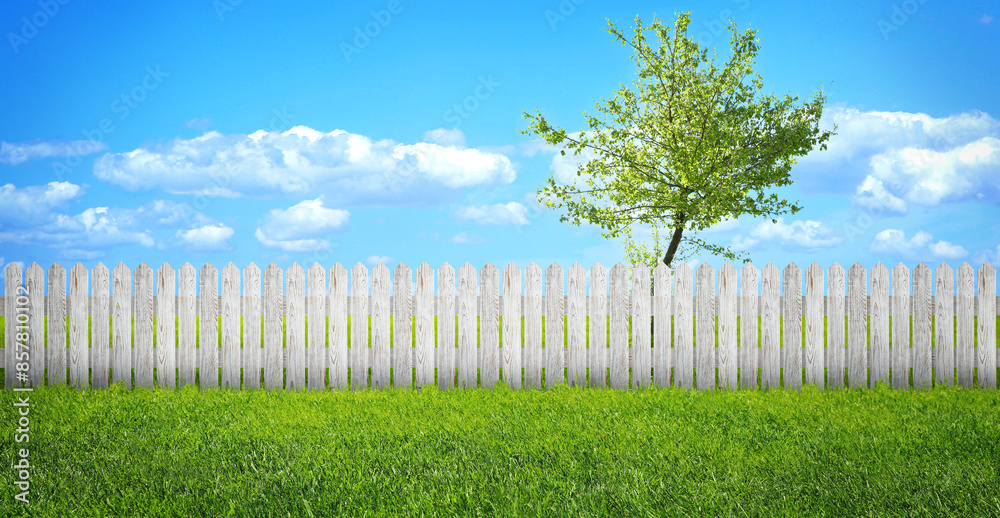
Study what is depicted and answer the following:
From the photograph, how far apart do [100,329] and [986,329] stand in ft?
39.2

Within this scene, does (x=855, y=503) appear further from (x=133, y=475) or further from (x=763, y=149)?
(x=763, y=149)

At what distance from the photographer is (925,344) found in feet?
28.1

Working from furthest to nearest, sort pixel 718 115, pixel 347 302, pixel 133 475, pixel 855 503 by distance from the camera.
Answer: pixel 718 115 < pixel 347 302 < pixel 133 475 < pixel 855 503

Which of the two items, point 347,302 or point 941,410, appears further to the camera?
point 347,302

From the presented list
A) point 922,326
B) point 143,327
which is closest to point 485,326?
point 143,327

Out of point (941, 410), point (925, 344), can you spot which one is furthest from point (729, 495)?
point (925, 344)

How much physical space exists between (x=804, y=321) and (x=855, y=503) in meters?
4.71

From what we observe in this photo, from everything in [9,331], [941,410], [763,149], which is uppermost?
[763,149]

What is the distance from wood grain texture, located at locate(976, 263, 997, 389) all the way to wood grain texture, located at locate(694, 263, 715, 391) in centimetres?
380

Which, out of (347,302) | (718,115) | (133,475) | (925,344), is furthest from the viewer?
(718,115)

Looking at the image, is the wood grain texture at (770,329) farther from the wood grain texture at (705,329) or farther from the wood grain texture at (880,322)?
the wood grain texture at (880,322)

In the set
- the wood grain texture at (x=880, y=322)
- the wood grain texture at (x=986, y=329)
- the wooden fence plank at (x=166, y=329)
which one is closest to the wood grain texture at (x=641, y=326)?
the wood grain texture at (x=880, y=322)

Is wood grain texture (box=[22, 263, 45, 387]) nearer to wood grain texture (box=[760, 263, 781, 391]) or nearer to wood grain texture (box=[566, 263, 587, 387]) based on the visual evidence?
wood grain texture (box=[566, 263, 587, 387])

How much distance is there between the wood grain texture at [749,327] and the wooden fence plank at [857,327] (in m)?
1.30
